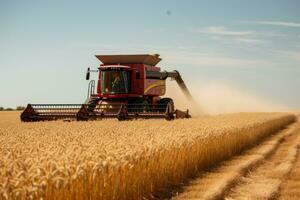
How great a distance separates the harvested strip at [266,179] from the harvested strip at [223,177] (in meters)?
0.20

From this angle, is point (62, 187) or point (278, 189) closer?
point (62, 187)

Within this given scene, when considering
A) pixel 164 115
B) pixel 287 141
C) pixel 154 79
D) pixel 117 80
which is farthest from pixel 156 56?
pixel 287 141

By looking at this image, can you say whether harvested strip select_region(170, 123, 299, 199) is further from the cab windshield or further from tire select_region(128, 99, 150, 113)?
the cab windshield

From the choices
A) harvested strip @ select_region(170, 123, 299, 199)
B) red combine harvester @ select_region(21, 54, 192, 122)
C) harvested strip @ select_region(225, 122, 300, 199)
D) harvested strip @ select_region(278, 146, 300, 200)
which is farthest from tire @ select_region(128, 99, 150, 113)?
harvested strip @ select_region(278, 146, 300, 200)

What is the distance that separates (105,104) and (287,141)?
9177 mm

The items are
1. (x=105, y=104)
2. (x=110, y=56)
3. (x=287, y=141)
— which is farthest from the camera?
(x=110, y=56)

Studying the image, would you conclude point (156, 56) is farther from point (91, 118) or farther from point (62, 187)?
point (62, 187)

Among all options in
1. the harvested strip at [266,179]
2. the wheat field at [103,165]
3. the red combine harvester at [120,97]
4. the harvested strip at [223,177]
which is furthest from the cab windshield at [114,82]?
the wheat field at [103,165]

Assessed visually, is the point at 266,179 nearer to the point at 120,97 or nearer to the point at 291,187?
the point at 291,187

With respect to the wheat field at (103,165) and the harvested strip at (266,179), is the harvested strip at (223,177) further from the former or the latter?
the wheat field at (103,165)

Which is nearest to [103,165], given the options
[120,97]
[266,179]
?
[266,179]

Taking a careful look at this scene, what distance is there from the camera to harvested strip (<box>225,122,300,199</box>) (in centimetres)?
1112

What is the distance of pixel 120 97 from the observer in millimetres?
29266

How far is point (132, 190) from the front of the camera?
9.55 metres
